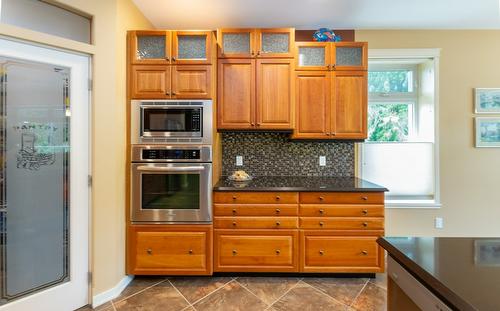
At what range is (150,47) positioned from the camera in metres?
2.53

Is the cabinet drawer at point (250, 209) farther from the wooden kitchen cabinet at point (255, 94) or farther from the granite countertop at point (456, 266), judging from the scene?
the granite countertop at point (456, 266)

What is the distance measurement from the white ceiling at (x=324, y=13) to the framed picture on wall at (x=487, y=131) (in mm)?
1118

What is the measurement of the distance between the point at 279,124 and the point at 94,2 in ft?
6.48

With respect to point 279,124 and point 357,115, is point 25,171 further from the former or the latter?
point 357,115

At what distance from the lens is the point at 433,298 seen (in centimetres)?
81

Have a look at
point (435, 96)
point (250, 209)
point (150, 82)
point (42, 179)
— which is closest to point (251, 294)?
point (250, 209)

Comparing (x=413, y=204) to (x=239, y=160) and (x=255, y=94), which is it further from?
(x=255, y=94)

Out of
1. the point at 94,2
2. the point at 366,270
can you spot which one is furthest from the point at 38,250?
the point at 366,270

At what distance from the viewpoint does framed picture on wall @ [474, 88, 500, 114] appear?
313cm

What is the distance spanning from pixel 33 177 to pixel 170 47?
1.59 m

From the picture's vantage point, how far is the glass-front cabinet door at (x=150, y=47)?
2494 mm

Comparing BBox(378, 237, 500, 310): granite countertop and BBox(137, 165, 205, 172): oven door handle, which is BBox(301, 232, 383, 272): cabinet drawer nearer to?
BBox(137, 165, 205, 172): oven door handle

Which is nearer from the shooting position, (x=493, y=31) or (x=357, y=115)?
(x=357, y=115)

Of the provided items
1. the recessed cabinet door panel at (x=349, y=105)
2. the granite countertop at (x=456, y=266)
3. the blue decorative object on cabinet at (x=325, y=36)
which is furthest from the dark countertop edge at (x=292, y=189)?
the blue decorative object on cabinet at (x=325, y=36)
